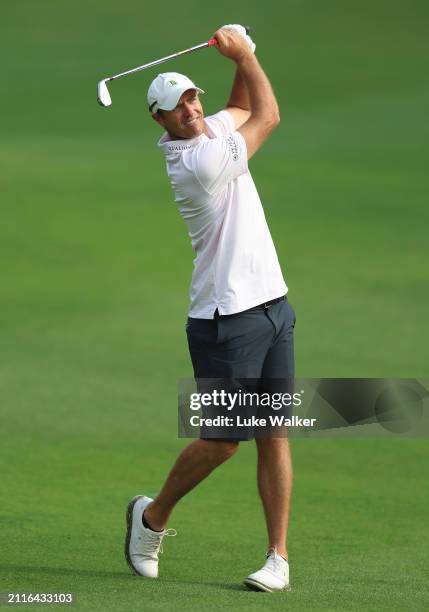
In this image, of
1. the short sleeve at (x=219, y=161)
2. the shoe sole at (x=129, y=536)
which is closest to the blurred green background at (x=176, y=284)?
the shoe sole at (x=129, y=536)

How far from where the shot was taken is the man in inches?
204

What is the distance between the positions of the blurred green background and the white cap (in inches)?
72.1

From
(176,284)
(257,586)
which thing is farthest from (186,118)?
(176,284)

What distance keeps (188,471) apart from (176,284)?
716 centimetres

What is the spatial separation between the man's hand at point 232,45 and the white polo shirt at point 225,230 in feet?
0.97

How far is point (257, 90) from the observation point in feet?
17.1

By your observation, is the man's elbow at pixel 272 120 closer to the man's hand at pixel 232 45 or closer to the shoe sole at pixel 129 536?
the man's hand at pixel 232 45

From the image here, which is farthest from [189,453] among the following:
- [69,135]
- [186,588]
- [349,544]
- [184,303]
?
[69,135]

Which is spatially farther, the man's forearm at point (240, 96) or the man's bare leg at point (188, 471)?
the man's forearm at point (240, 96)

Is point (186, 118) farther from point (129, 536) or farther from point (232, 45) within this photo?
point (129, 536)

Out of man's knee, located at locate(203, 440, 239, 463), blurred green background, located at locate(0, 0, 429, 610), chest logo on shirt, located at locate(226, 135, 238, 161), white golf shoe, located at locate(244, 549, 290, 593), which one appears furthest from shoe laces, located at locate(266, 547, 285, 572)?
chest logo on shirt, located at locate(226, 135, 238, 161)

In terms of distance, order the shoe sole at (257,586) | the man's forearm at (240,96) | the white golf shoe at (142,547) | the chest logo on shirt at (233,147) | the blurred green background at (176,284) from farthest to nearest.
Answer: the blurred green background at (176,284), the man's forearm at (240,96), the white golf shoe at (142,547), the chest logo on shirt at (233,147), the shoe sole at (257,586)

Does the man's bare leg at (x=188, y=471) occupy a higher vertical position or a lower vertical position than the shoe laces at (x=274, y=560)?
higher

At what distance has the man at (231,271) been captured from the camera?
5191 millimetres
